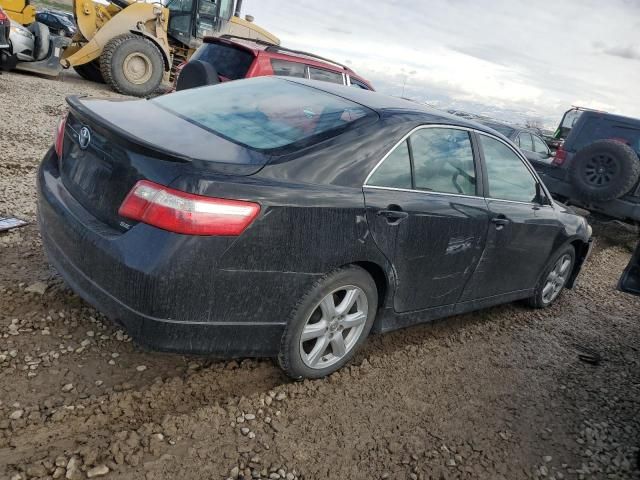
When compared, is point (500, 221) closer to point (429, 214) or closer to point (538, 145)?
point (429, 214)

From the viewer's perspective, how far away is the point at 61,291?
3.17 metres

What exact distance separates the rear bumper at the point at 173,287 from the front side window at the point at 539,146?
1041 cm

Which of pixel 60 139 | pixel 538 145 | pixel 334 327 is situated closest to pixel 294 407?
pixel 334 327

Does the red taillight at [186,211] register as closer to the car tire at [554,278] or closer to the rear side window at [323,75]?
the car tire at [554,278]

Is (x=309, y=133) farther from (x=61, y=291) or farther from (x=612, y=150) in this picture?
(x=612, y=150)

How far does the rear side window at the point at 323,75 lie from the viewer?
8578 mm

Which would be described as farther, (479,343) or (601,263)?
(601,263)

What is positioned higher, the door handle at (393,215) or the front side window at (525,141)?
the door handle at (393,215)

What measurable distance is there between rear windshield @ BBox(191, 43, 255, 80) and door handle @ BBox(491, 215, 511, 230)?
516 cm

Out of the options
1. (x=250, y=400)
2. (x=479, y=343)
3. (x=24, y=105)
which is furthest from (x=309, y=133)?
(x=24, y=105)

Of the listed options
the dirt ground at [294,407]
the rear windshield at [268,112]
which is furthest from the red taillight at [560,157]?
the rear windshield at [268,112]

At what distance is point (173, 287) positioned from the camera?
2.12 meters

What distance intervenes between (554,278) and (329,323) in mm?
2856

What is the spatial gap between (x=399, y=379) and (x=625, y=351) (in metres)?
2.31
